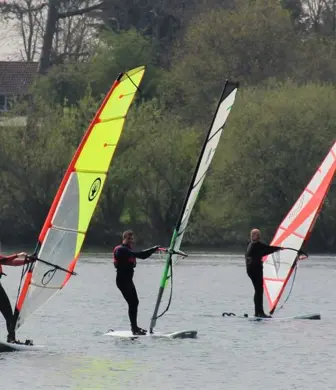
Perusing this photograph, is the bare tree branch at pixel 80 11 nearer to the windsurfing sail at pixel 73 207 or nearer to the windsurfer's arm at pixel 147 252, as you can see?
the windsurfer's arm at pixel 147 252

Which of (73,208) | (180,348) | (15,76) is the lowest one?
(180,348)

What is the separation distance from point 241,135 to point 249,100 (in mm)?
2122

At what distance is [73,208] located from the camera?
1639 centimetres

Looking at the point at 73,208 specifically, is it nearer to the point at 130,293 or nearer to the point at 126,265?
the point at 126,265

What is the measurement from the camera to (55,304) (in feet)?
84.8

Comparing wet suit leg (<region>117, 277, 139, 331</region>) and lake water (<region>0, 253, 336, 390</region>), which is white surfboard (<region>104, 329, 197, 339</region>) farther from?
wet suit leg (<region>117, 277, 139, 331</region>)

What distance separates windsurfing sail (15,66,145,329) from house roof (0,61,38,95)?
63753 mm

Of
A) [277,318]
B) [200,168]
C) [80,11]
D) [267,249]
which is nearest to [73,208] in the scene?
[200,168]

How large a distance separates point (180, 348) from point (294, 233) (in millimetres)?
5232

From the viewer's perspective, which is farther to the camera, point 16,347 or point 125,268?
point 125,268

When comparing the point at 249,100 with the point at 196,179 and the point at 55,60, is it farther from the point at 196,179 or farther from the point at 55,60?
the point at 196,179

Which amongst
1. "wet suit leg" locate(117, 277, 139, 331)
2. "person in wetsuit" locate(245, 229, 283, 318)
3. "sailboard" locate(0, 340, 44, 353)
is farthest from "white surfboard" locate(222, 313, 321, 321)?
"sailboard" locate(0, 340, 44, 353)

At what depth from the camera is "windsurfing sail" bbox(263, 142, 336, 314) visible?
22094 mm

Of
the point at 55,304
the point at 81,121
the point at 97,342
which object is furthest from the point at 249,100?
the point at 97,342
